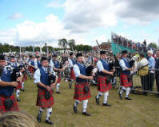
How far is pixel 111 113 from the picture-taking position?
508 cm

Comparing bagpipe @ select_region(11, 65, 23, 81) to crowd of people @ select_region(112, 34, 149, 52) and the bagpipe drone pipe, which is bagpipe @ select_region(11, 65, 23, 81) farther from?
crowd of people @ select_region(112, 34, 149, 52)

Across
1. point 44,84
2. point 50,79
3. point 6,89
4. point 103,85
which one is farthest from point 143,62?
point 6,89

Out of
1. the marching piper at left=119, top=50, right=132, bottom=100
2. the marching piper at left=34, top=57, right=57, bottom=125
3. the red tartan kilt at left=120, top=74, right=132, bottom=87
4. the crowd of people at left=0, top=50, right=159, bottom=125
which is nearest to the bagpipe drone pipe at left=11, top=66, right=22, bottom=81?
the crowd of people at left=0, top=50, right=159, bottom=125

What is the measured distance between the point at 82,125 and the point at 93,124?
1.01 ft

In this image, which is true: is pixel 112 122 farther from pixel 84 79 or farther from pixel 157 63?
pixel 157 63

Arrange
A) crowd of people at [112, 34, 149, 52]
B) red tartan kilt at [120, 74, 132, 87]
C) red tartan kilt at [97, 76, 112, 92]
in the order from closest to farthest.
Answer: red tartan kilt at [97, 76, 112, 92], red tartan kilt at [120, 74, 132, 87], crowd of people at [112, 34, 149, 52]

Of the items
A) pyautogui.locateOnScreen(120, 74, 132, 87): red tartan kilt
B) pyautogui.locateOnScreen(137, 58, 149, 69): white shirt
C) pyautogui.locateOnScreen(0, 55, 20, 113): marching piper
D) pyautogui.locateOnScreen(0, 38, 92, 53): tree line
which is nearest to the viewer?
pyautogui.locateOnScreen(0, 55, 20, 113): marching piper

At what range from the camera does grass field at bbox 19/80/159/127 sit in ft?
14.3

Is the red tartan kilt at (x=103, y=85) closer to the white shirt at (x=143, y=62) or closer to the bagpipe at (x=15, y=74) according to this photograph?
the white shirt at (x=143, y=62)

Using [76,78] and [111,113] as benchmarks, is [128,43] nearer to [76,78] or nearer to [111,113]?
[111,113]

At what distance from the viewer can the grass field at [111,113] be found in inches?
171

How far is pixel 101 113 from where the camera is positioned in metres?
5.11

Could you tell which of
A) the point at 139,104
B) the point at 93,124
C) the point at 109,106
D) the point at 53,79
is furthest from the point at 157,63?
the point at 53,79

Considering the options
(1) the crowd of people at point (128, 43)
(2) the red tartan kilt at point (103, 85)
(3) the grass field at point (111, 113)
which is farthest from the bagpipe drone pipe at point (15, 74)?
(1) the crowd of people at point (128, 43)
